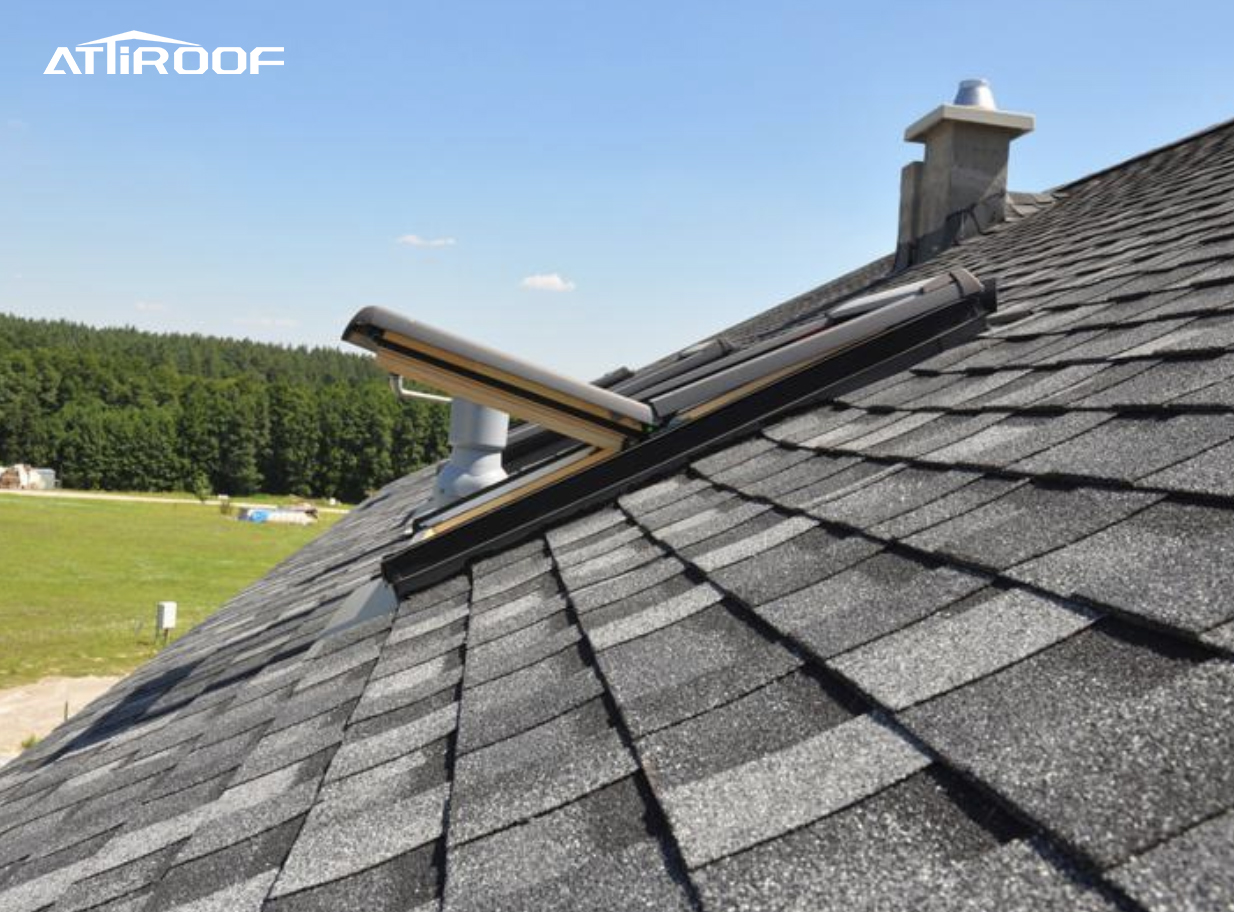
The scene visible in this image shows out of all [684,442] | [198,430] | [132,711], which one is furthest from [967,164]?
[198,430]

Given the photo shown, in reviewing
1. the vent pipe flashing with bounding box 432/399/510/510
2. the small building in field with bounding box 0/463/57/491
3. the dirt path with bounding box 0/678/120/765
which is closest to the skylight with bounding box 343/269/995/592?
the vent pipe flashing with bounding box 432/399/510/510

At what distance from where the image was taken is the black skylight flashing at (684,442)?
351 centimetres

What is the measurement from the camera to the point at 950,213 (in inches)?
351

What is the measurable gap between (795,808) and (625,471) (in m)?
2.41

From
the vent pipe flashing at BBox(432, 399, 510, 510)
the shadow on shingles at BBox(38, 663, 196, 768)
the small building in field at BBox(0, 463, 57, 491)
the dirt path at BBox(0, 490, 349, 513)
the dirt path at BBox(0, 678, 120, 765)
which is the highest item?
the vent pipe flashing at BBox(432, 399, 510, 510)

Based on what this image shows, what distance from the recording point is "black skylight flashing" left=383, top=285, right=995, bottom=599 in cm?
351

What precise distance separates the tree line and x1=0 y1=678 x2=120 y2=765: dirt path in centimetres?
6660

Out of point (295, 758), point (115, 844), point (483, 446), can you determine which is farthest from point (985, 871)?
point (483, 446)

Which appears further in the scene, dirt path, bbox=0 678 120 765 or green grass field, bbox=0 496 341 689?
green grass field, bbox=0 496 341 689

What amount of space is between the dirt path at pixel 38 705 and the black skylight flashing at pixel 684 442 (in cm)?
1464

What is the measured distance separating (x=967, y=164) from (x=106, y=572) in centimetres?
3843

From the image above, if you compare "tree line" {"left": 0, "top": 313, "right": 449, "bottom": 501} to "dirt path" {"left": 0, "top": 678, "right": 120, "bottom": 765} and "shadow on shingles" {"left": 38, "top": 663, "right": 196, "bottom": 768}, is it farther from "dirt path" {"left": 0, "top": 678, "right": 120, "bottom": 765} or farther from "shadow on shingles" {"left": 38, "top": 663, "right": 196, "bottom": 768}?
"shadow on shingles" {"left": 38, "top": 663, "right": 196, "bottom": 768}

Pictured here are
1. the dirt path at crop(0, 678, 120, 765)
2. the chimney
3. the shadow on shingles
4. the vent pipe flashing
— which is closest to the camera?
the shadow on shingles

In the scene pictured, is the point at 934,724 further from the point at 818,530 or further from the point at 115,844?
the point at 115,844
